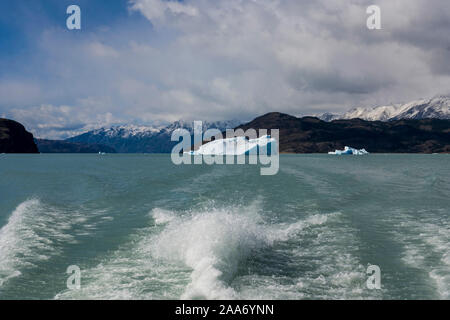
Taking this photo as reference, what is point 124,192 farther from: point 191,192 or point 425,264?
point 425,264

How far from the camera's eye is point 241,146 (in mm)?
144375

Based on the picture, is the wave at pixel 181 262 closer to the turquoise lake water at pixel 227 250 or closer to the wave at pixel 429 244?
the turquoise lake water at pixel 227 250

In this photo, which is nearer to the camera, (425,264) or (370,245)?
(425,264)

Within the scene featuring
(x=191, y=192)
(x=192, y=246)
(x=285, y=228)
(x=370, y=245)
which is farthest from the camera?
(x=191, y=192)

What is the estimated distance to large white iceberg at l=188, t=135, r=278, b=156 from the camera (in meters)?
138

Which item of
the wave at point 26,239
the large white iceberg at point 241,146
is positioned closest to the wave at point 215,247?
the wave at point 26,239

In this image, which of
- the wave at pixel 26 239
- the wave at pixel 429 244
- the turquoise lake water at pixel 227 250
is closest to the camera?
the turquoise lake water at pixel 227 250

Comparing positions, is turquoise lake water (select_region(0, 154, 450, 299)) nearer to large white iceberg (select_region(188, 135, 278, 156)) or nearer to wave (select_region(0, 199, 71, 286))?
wave (select_region(0, 199, 71, 286))

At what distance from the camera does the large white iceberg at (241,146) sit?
13800 centimetres
